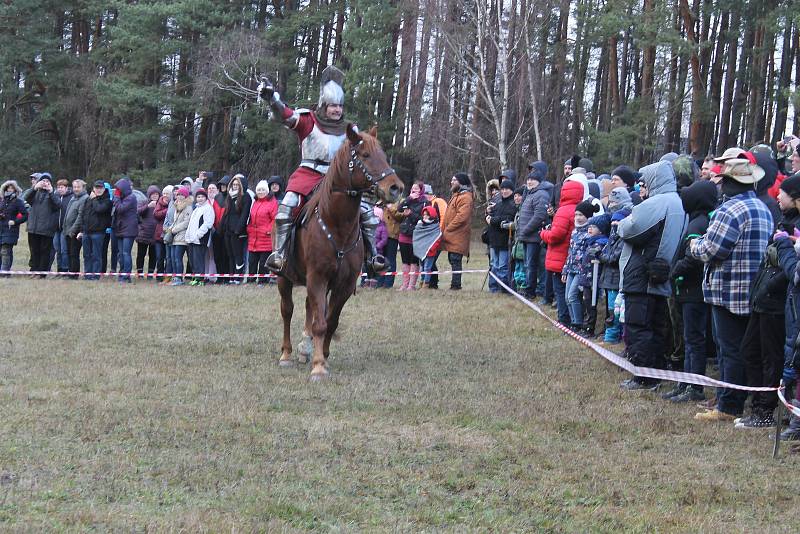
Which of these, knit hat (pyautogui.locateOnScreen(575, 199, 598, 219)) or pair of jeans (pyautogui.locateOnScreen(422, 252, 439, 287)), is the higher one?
knit hat (pyautogui.locateOnScreen(575, 199, 598, 219))

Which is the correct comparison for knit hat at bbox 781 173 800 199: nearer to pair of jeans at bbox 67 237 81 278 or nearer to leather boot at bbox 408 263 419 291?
leather boot at bbox 408 263 419 291

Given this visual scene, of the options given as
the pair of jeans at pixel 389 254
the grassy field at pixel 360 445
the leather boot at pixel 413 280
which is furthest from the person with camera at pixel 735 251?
the pair of jeans at pixel 389 254

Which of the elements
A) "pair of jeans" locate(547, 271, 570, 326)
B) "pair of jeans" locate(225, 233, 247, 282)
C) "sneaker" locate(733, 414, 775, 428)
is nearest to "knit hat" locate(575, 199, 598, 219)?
"pair of jeans" locate(547, 271, 570, 326)

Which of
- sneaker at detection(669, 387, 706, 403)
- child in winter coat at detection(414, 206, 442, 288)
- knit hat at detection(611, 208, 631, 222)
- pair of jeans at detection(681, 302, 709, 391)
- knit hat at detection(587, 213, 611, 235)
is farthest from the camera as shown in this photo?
child in winter coat at detection(414, 206, 442, 288)

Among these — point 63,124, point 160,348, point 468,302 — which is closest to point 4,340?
point 160,348

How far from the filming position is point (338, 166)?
30.7 feet

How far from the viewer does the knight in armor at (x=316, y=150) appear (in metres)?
10.1

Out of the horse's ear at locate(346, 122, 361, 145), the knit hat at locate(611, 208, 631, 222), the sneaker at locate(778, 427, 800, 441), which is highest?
the horse's ear at locate(346, 122, 361, 145)

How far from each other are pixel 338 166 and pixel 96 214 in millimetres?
11618

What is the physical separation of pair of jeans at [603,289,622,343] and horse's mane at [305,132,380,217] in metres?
4.07

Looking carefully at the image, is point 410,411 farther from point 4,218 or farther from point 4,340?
point 4,218

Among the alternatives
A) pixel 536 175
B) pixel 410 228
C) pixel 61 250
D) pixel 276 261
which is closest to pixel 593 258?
pixel 536 175

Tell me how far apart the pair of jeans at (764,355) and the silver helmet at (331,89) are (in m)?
4.83

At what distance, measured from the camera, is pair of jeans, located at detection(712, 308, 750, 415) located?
778cm
